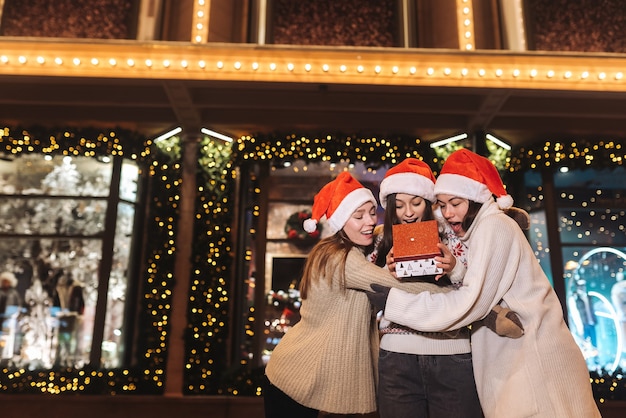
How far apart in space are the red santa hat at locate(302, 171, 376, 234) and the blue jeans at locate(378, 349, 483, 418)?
0.79m

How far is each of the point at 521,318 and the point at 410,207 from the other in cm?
79

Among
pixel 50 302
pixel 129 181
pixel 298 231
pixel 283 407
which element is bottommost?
pixel 283 407

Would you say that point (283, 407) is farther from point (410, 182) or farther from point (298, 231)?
point (298, 231)

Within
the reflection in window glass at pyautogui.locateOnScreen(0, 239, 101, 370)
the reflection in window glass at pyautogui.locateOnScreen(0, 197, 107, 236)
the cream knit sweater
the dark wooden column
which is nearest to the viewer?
the cream knit sweater

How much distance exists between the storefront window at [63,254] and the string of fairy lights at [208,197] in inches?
10.9

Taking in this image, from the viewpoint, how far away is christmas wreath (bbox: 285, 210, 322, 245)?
265 inches

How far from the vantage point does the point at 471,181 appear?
2.49 m

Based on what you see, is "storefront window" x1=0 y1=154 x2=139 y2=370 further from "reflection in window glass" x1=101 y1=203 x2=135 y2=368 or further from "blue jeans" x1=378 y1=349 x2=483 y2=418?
"blue jeans" x1=378 y1=349 x2=483 y2=418

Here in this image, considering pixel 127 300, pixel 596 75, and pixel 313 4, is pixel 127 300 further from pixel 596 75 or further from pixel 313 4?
pixel 596 75

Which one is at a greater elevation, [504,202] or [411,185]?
[411,185]

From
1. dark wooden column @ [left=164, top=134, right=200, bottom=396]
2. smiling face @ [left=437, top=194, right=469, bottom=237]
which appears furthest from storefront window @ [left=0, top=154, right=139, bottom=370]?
smiling face @ [left=437, top=194, right=469, bottom=237]

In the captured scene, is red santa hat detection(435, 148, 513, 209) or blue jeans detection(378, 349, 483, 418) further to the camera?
red santa hat detection(435, 148, 513, 209)

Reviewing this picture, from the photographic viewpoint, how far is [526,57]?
4988mm

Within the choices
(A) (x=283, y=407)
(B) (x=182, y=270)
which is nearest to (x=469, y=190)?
(A) (x=283, y=407)
